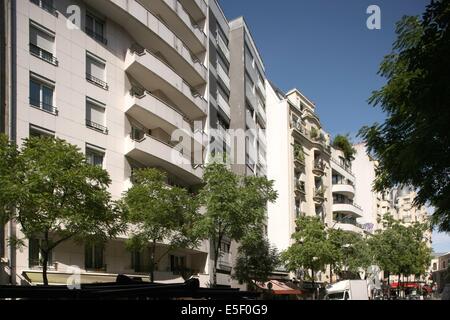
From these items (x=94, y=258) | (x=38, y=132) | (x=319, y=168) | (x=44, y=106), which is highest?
(x=44, y=106)

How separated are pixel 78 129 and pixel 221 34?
2275cm

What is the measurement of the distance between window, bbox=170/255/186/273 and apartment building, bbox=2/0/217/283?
0.08 metres

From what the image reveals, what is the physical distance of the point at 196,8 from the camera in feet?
129

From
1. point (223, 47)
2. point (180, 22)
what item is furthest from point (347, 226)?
point (180, 22)

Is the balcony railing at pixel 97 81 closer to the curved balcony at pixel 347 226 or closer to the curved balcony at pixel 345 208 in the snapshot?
the curved balcony at pixel 347 226

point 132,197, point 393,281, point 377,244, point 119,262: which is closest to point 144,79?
point 132,197

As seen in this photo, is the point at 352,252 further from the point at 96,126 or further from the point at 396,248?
the point at 96,126

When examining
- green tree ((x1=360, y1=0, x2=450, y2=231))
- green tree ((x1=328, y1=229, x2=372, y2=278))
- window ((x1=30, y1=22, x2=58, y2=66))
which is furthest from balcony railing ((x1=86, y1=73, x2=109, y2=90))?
green tree ((x1=328, y1=229, x2=372, y2=278))

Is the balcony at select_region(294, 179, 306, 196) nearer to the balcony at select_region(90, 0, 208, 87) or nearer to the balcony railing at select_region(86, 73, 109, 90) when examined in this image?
the balcony at select_region(90, 0, 208, 87)

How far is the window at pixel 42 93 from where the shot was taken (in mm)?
24281

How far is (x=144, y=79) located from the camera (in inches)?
1282

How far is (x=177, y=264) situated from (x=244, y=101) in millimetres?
18435

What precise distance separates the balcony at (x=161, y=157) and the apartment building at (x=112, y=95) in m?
0.07
